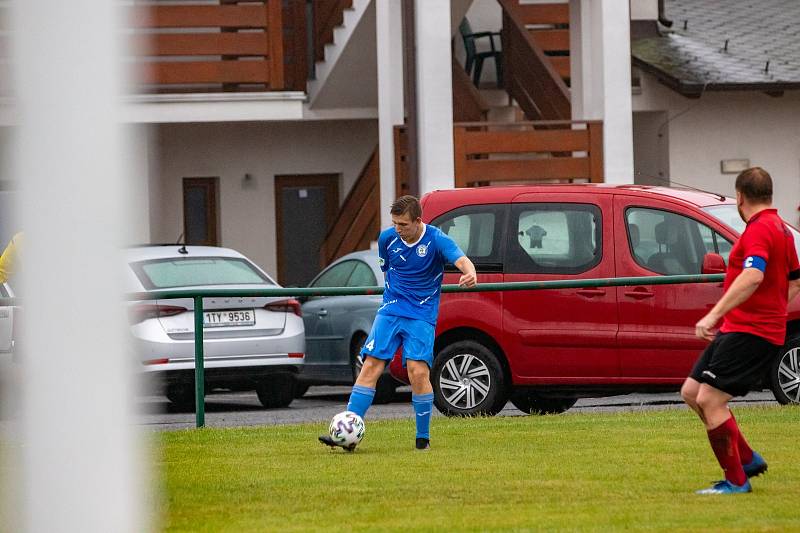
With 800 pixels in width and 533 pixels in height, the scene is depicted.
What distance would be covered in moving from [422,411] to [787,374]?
406 centimetres

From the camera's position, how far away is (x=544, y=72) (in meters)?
22.8

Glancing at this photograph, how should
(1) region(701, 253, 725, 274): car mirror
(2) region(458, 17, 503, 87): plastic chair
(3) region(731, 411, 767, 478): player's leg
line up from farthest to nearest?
(2) region(458, 17, 503, 87): plastic chair, (1) region(701, 253, 725, 274): car mirror, (3) region(731, 411, 767, 478): player's leg

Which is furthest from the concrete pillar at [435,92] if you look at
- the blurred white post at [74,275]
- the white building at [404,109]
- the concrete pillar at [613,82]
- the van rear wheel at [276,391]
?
the blurred white post at [74,275]

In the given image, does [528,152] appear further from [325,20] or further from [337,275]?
[325,20]

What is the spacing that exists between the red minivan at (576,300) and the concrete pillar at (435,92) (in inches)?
257

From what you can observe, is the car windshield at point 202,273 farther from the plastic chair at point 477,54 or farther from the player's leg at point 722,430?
the plastic chair at point 477,54

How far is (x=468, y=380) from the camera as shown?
13742 mm

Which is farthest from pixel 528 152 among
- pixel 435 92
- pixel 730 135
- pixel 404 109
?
pixel 730 135

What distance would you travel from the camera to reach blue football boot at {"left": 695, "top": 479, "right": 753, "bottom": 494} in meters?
8.35

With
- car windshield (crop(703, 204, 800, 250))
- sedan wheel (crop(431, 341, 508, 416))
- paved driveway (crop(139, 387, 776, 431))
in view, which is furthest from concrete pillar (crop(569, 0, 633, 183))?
sedan wheel (crop(431, 341, 508, 416))

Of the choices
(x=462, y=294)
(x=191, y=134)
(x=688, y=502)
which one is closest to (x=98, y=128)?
(x=688, y=502)

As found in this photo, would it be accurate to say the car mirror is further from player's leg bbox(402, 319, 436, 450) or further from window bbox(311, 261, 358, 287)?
window bbox(311, 261, 358, 287)

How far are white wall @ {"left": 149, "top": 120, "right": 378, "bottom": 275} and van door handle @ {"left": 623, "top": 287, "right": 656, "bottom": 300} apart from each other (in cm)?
1299

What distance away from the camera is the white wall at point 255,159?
26.0m
